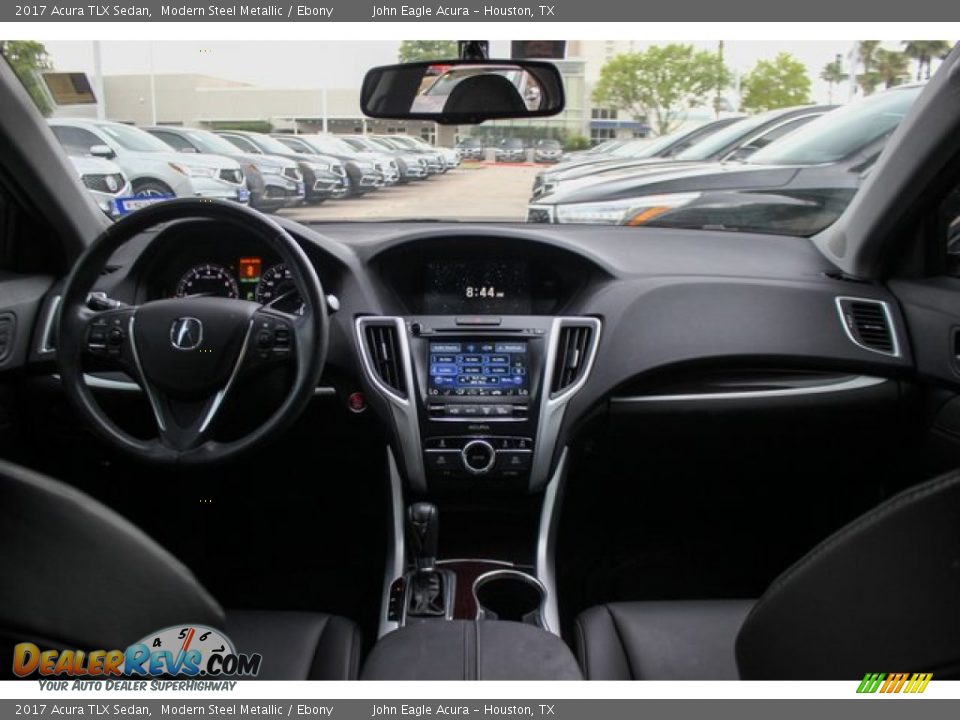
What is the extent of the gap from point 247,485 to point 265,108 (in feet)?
4.63

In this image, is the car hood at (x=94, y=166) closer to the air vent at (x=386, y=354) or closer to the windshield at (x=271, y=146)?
the windshield at (x=271, y=146)

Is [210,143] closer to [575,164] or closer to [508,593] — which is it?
[575,164]

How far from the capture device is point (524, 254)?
301 cm

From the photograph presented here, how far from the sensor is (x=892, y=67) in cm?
265

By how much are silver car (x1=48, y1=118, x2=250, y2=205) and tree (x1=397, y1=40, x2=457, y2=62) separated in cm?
86

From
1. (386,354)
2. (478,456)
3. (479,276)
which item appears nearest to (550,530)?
(478,456)

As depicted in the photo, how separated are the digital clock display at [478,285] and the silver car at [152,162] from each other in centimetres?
74

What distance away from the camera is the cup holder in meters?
Answer: 2.77

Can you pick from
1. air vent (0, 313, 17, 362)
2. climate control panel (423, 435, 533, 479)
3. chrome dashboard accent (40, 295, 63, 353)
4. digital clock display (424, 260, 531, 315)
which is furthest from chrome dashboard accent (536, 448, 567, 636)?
air vent (0, 313, 17, 362)

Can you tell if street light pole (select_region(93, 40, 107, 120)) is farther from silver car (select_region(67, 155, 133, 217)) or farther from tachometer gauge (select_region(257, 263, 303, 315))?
tachometer gauge (select_region(257, 263, 303, 315))

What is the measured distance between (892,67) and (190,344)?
7.72 ft

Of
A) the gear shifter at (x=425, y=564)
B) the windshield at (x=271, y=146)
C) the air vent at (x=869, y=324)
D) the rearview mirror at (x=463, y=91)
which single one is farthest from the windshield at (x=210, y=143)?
the air vent at (x=869, y=324)

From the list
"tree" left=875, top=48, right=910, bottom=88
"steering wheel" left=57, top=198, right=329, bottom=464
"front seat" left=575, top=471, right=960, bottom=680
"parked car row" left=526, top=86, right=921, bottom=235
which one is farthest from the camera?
"parked car row" left=526, top=86, right=921, bottom=235

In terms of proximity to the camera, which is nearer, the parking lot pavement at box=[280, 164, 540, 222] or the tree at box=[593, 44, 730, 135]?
the tree at box=[593, 44, 730, 135]
